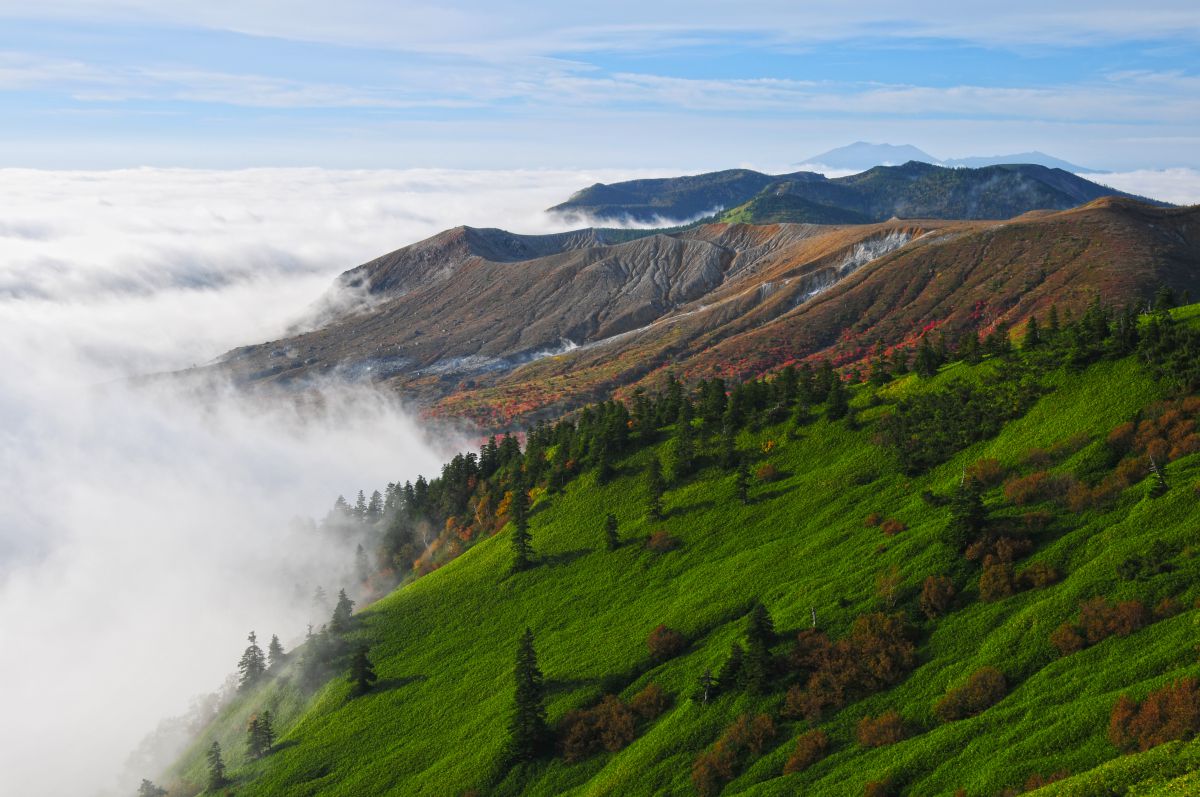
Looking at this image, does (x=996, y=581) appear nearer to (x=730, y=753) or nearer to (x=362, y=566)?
Answer: (x=730, y=753)

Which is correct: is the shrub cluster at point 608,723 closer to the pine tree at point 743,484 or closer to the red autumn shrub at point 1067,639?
the red autumn shrub at point 1067,639

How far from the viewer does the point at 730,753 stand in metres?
59.7

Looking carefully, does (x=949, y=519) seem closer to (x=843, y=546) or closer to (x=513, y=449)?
(x=843, y=546)

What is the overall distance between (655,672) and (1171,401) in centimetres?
5697

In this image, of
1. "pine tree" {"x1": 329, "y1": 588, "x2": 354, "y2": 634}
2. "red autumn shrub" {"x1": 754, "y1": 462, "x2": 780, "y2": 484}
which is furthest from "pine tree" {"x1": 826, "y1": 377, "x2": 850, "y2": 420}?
"pine tree" {"x1": 329, "y1": 588, "x2": 354, "y2": 634}

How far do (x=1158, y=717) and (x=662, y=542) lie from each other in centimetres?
6170

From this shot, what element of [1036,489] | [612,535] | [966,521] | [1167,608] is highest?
[1036,489]

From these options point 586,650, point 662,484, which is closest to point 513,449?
point 662,484

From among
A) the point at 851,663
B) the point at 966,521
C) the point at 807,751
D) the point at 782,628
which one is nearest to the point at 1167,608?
the point at 966,521

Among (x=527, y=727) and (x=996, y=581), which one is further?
(x=527, y=727)

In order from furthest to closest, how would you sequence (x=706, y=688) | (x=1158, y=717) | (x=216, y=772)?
(x=216, y=772) < (x=706, y=688) < (x=1158, y=717)

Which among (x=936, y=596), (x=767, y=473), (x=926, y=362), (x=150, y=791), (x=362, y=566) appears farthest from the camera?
(x=362, y=566)

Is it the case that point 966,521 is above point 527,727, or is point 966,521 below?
above

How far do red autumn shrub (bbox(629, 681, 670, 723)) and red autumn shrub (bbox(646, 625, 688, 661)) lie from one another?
4512 mm
